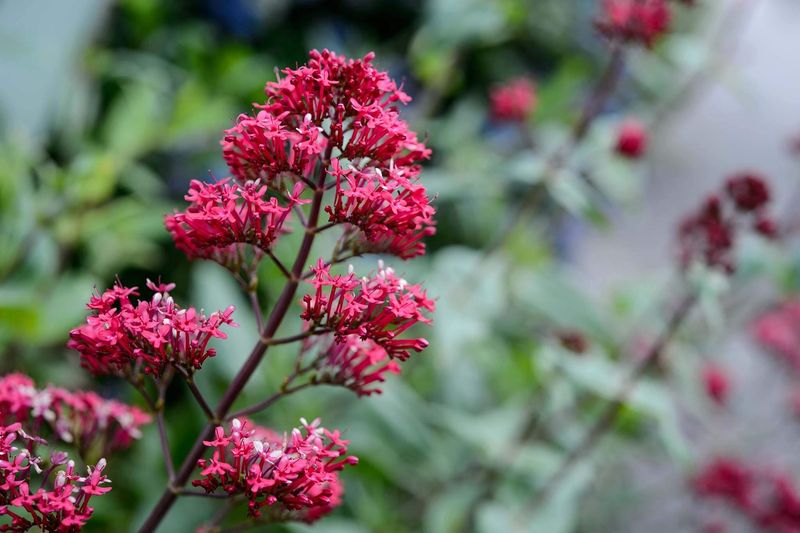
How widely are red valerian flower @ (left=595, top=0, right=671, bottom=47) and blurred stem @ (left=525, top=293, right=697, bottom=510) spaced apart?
457 mm

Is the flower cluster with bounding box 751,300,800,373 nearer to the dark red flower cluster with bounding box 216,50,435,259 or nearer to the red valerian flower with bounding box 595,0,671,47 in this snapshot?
the red valerian flower with bounding box 595,0,671,47

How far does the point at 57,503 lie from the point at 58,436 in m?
0.17

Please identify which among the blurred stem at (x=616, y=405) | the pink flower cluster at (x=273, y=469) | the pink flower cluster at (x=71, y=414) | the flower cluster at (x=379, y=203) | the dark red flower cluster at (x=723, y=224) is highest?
the dark red flower cluster at (x=723, y=224)

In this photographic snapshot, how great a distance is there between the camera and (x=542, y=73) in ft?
10.9

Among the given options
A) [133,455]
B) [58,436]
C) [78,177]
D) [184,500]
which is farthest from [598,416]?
[58,436]

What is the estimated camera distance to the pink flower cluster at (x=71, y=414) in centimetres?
65

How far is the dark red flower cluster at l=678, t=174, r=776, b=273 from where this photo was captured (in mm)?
1258

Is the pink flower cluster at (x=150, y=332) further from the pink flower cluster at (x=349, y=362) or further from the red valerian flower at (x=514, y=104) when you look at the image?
the red valerian flower at (x=514, y=104)

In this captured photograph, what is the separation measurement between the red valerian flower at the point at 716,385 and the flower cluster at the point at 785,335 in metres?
0.14

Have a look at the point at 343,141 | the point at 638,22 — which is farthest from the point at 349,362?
the point at 638,22

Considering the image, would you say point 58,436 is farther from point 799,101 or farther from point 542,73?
point 799,101

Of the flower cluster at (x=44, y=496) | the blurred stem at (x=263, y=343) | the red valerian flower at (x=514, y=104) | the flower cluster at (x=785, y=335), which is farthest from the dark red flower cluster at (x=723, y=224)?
the flower cluster at (x=44, y=496)

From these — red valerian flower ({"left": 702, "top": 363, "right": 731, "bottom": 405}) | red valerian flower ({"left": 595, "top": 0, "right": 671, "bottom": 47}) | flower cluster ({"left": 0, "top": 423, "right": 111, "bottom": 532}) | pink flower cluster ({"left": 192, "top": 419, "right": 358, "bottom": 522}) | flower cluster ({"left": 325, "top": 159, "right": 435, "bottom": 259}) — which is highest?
red valerian flower ({"left": 595, "top": 0, "right": 671, "bottom": 47})

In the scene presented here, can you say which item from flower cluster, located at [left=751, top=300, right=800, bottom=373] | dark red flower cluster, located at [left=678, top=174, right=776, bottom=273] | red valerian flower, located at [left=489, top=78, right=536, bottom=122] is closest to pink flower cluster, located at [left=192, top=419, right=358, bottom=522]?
dark red flower cluster, located at [left=678, top=174, right=776, bottom=273]
